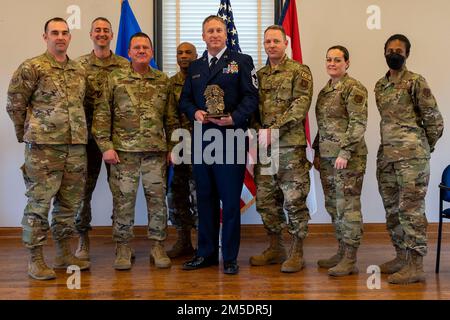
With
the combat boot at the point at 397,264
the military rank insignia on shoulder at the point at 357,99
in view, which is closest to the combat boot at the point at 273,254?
the combat boot at the point at 397,264

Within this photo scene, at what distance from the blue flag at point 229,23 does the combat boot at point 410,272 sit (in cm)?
224

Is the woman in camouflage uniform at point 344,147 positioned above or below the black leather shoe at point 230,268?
above

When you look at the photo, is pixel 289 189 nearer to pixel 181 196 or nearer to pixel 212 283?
pixel 212 283

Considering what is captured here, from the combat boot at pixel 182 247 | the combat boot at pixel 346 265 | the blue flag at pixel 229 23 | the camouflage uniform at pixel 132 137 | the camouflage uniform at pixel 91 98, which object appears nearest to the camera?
the combat boot at pixel 346 265

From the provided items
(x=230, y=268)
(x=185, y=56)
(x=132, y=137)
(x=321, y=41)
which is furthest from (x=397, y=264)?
(x=321, y=41)

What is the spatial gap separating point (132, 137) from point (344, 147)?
141 centimetres

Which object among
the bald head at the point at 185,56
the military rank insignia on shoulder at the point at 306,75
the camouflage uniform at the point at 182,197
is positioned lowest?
the camouflage uniform at the point at 182,197

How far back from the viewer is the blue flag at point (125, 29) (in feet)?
16.1

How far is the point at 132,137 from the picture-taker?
12.8 feet

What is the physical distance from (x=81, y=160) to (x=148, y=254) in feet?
3.54

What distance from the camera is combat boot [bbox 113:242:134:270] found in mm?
3963

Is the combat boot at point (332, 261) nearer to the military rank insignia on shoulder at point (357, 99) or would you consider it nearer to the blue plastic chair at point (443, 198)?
the blue plastic chair at point (443, 198)

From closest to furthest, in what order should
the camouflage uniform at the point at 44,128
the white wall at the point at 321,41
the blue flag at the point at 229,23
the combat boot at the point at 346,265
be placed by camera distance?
the camouflage uniform at the point at 44,128 < the combat boot at the point at 346,265 < the blue flag at the point at 229,23 < the white wall at the point at 321,41

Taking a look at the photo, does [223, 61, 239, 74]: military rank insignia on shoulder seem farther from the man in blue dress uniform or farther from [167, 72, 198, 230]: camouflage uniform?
[167, 72, 198, 230]: camouflage uniform
